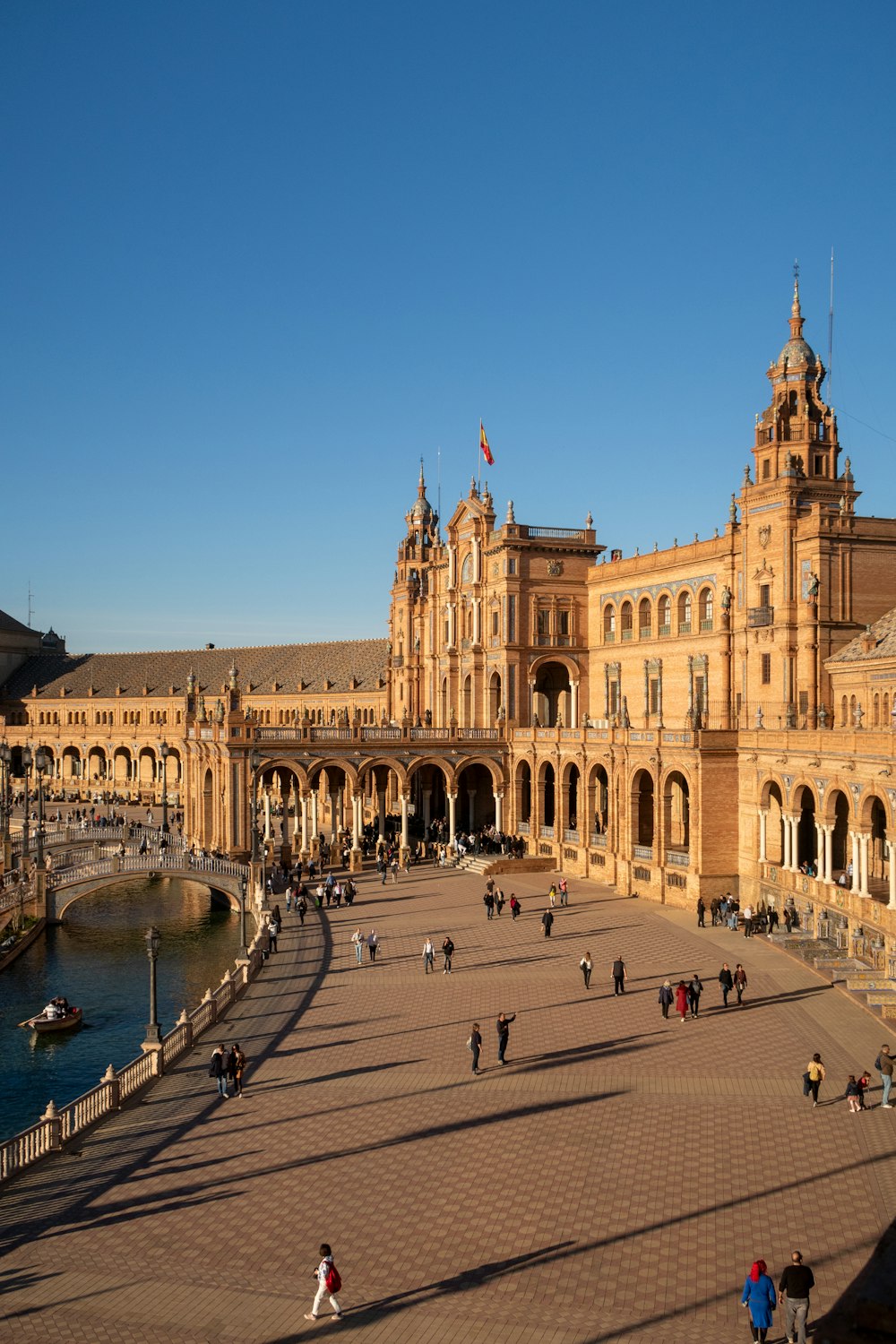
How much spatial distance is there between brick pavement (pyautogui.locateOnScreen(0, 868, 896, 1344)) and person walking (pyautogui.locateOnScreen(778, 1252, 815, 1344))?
0.97m

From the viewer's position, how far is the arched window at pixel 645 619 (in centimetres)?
6138

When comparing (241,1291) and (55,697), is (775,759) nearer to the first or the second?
(241,1291)

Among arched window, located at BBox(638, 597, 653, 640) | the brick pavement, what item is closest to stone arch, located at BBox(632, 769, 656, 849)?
arched window, located at BBox(638, 597, 653, 640)

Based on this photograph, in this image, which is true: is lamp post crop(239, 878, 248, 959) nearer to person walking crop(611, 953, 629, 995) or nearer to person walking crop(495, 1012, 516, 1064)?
person walking crop(611, 953, 629, 995)

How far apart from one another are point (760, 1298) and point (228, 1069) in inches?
539

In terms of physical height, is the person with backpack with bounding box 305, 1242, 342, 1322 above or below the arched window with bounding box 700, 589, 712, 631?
below

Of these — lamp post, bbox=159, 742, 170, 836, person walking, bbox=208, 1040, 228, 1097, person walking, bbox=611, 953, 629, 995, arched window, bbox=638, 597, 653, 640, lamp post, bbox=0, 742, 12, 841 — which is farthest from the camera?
lamp post, bbox=159, 742, 170, 836

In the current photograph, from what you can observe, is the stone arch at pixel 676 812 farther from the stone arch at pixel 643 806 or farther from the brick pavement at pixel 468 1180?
the brick pavement at pixel 468 1180

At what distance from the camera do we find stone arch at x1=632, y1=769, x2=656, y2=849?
52906 mm

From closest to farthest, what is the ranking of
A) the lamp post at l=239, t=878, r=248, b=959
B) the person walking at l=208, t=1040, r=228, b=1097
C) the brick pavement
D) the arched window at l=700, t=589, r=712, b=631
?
the brick pavement, the person walking at l=208, t=1040, r=228, b=1097, the lamp post at l=239, t=878, r=248, b=959, the arched window at l=700, t=589, r=712, b=631

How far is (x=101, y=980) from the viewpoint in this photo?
43.8m

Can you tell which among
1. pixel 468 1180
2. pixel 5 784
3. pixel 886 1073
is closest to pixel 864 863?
pixel 886 1073

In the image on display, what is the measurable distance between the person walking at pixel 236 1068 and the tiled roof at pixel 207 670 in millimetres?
74173

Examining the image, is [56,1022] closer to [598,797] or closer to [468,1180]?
[468,1180]
